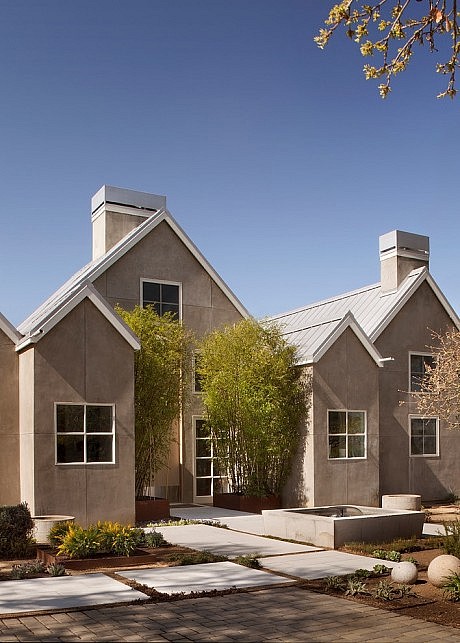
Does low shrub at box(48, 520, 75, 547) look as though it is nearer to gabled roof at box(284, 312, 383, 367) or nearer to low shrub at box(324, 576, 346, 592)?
low shrub at box(324, 576, 346, 592)

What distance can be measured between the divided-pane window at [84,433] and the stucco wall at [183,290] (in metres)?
4.45

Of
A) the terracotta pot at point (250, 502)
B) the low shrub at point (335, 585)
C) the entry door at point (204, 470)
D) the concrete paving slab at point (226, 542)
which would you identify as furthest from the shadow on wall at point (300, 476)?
the low shrub at point (335, 585)

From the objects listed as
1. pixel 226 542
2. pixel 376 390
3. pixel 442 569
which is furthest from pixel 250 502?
pixel 442 569

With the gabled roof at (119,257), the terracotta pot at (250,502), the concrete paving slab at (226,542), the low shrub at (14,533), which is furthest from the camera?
the gabled roof at (119,257)

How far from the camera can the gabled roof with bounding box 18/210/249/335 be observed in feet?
63.5

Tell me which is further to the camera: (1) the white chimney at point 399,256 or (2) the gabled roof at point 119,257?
(1) the white chimney at point 399,256

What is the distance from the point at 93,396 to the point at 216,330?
18.2ft

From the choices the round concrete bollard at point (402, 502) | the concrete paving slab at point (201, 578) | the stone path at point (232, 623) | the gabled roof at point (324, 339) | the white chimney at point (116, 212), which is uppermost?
the white chimney at point (116, 212)

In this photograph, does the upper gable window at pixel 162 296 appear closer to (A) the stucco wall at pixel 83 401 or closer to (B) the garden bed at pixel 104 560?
(A) the stucco wall at pixel 83 401

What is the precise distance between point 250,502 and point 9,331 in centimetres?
731

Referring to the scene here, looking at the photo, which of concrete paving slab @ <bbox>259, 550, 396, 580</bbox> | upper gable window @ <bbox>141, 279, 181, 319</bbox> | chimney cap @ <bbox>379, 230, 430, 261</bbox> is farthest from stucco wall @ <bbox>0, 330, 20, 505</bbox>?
chimney cap @ <bbox>379, 230, 430, 261</bbox>

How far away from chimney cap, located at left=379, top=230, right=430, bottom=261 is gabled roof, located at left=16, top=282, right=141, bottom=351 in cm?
1036

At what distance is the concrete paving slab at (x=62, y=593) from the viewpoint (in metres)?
8.38

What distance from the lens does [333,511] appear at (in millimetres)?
14492
